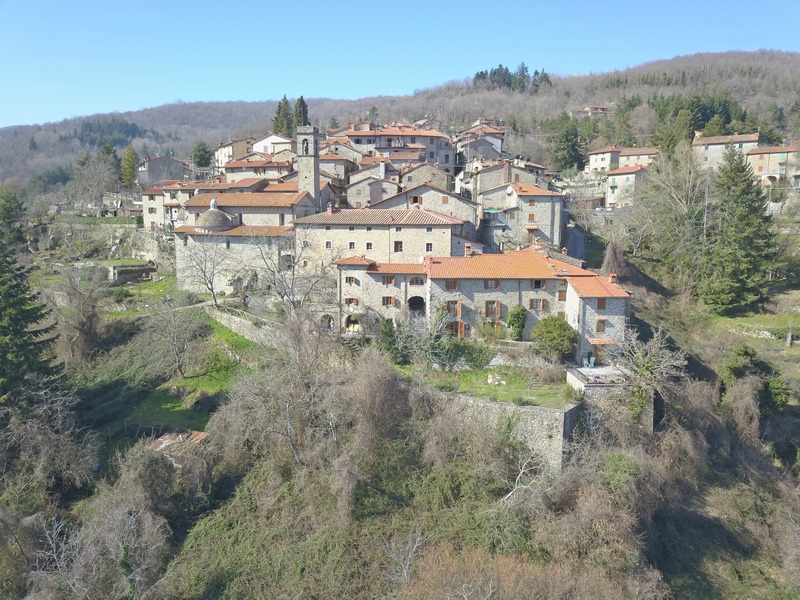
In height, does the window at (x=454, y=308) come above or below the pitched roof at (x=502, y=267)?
below

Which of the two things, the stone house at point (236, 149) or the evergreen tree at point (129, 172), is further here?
the evergreen tree at point (129, 172)

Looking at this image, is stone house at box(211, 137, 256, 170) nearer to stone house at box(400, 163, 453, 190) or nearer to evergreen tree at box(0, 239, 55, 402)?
stone house at box(400, 163, 453, 190)

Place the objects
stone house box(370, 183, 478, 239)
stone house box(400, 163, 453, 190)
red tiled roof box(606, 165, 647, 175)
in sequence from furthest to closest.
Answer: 1. red tiled roof box(606, 165, 647, 175)
2. stone house box(400, 163, 453, 190)
3. stone house box(370, 183, 478, 239)

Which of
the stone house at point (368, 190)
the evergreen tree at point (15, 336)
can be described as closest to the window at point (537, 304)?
the stone house at point (368, 190)

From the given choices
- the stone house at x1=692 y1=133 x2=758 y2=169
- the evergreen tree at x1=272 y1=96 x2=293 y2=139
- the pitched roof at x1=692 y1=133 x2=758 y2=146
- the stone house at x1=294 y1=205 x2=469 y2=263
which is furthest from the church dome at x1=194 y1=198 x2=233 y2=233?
the pitched roof at x1=692 y1=133 x2=758 y2=146

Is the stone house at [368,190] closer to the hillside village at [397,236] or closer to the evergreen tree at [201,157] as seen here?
the hillside village at [397,236]

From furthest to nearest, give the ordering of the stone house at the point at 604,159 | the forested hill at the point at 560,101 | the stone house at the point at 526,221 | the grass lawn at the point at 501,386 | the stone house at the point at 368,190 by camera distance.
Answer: the forested hill at the point at 560,101
the stone house at the point at 604,159
the stone house at the point at 368,190
the stone house at the point at 526,221
the grass lawn at the point at 501,386

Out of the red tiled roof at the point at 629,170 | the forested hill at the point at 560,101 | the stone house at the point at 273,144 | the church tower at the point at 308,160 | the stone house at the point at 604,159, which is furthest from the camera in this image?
the forested hill at the point at 560,101

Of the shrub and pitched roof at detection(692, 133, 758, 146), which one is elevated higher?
pitched roof at detection(692, 133, 758, 146)

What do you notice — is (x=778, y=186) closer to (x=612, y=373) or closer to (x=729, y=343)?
(x=729, y=343)
